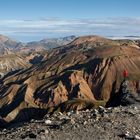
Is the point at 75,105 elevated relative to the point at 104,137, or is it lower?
lower

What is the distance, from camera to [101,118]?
2330 centimetres

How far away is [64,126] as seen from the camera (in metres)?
22.1

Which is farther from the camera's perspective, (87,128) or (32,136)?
(87,128)

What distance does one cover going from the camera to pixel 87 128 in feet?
70.7

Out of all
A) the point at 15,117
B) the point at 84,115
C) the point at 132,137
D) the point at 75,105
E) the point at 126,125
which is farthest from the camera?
the point at 15,117

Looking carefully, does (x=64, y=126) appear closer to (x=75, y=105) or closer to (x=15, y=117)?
(x=75, y=105)

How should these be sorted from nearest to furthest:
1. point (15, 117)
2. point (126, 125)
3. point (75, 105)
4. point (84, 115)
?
point (126, 125), point (84, 115), point (75, 105), point (15, 117)

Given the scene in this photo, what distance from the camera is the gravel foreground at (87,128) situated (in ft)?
66.9

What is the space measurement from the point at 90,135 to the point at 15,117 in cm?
16773

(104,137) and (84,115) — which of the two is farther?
(84,115)

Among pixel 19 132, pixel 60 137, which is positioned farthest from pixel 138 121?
pixel 19 132

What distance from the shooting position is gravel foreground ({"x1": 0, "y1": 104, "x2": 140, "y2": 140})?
20406mm

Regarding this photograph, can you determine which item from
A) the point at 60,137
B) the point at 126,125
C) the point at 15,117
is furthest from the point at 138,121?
the point at 15,117

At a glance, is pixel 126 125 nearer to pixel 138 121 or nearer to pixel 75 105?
pixel 138 121
